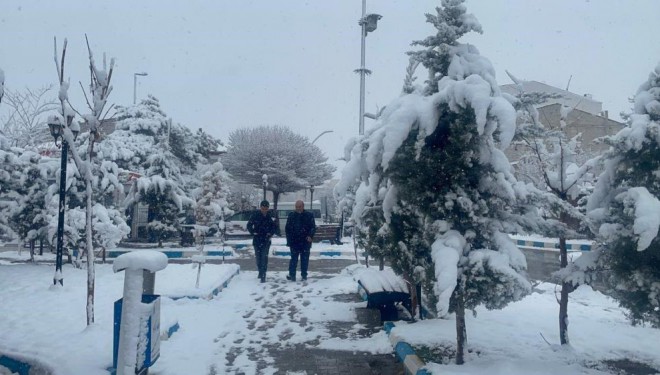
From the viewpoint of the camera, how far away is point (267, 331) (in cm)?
763

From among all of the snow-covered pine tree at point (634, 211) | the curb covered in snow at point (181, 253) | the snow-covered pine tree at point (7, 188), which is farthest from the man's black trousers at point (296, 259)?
the snow-covered pine tree at point (634, 211)

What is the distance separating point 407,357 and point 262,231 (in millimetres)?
6707

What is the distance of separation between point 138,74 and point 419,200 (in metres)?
31.0

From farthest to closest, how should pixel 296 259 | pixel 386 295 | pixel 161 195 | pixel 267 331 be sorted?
1. pixel 161 195
2. pixel 296 259
3. pixel 386 295
4. pixel 267 331

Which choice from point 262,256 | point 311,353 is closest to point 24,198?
point 262,256

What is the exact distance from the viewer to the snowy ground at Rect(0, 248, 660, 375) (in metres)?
5.76

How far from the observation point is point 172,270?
1264 cm

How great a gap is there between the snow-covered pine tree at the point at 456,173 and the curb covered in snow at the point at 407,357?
0.44 m

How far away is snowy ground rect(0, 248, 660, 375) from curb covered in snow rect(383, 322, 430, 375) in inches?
4.9

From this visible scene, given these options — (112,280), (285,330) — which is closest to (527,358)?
(285,330)

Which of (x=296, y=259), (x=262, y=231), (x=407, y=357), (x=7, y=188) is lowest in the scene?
(x=407, y=357)

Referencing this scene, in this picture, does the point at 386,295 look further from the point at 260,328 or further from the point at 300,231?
the point at 300,231

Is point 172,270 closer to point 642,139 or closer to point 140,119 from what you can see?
point 642,139

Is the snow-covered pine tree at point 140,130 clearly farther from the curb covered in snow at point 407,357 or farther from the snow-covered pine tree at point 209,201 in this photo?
the curb covered in snow at point 407,357
